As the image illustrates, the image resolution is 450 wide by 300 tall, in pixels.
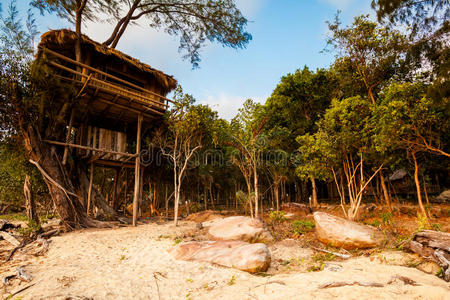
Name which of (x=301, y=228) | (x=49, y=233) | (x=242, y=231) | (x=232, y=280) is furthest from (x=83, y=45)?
(x=301, y=228)

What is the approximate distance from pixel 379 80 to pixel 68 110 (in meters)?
17.9

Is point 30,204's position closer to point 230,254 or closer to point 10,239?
point 10,239

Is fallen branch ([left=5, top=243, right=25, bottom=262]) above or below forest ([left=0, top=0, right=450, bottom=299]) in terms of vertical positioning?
below

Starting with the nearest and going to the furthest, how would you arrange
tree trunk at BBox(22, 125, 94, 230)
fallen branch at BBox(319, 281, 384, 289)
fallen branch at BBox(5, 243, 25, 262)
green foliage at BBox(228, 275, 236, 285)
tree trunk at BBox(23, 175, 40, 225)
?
fallen branch at BBox(319, 281, 384, 289), green foliage at BBox(228, 275, 236, 285), fallen branch at BBox(5, 243, 25, 262), tree trunk at BBox(22, 125, 94, 230), tree trunk at BBox(23, 175, 40, 225)

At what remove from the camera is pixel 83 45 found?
1137 centimetres

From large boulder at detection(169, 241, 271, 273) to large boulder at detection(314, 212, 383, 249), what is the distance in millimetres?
2659

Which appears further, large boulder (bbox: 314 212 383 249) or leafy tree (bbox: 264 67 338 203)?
leafy tree (bbox: 264 67 338 203)

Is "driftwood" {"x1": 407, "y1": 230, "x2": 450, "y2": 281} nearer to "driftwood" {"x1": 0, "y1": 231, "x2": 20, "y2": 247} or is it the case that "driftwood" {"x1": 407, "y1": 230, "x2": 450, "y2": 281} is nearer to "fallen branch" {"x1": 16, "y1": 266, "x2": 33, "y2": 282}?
"fallen branch" {"x1": 16, "y1": 266, "x2": 33, "y2": 282}

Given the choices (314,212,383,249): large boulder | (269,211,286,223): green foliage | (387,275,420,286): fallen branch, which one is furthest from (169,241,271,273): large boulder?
(269,211,286,223): green foliage

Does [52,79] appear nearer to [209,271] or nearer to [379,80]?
[209,271]

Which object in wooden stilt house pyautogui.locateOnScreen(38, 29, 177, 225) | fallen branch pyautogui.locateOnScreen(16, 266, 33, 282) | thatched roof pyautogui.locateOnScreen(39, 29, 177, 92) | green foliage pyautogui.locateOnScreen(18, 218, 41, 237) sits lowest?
fallen branch pyautogui.locateOnScreen(16, 266, 33, 282)

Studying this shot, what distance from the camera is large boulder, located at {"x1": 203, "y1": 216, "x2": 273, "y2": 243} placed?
734cm

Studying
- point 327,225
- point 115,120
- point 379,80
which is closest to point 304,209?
point 327,225

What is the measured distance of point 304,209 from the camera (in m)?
15.5
